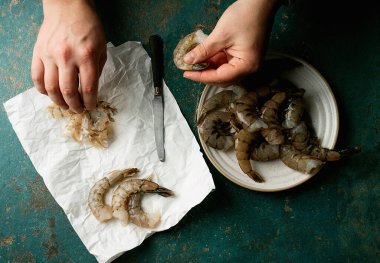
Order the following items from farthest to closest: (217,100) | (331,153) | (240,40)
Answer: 1. (217,100)
2. (331,153)
3. (240,40)

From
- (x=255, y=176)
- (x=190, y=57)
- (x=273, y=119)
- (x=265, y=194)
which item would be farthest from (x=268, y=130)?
(x=190, y=57)

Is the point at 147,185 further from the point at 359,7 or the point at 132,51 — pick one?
the point at 359,7

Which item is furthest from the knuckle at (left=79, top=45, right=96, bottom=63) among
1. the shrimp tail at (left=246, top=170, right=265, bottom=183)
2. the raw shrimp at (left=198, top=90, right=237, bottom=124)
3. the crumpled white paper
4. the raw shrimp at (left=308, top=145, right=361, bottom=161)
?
the raw shrimp at (left=308, top=145, right=361, bottom=161)

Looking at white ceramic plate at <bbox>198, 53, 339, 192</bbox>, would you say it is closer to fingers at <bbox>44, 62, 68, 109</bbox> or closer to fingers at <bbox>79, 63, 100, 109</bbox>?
fingers at <bbox>79, 63, 100, 109</bbox>

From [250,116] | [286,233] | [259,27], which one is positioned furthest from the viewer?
[286,233]

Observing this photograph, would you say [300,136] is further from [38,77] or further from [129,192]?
[38,77]

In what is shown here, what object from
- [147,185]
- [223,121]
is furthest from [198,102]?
[147,185]
